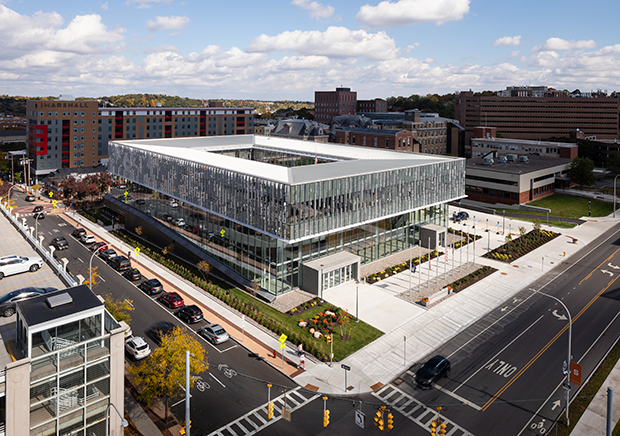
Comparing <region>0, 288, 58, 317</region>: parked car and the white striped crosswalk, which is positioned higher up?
<region>0, 288, 58, 317</region>: parked car

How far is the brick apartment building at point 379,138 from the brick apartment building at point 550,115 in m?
71.1

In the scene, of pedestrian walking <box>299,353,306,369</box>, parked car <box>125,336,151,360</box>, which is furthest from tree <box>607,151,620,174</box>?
parked car <box>125,336,151,360</box>

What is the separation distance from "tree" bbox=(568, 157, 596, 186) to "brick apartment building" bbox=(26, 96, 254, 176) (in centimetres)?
11743

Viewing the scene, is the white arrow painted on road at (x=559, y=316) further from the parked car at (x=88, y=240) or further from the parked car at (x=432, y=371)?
the parked car at (x=88, y=240)

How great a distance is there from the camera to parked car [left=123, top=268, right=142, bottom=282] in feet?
180

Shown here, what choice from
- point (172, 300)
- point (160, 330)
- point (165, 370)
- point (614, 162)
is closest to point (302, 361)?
point (165, 370)

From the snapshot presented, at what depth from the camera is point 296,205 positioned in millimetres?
48625

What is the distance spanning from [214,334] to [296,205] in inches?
636

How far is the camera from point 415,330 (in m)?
43.4

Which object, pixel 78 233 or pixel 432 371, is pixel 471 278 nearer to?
pixel 432 371

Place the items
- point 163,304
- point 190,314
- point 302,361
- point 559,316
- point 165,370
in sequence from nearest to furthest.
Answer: point 165,370, point 302,361, point 190,314, point 559,316, point 163,304

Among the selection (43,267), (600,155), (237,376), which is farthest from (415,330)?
(600,155)

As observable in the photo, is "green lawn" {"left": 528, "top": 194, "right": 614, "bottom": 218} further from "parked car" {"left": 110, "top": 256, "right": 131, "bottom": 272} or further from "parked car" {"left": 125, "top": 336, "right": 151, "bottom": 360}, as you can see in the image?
"parked car" {"left": 125, "top": 336, "right": 151, "bottom": 360}

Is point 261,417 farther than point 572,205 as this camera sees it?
No
